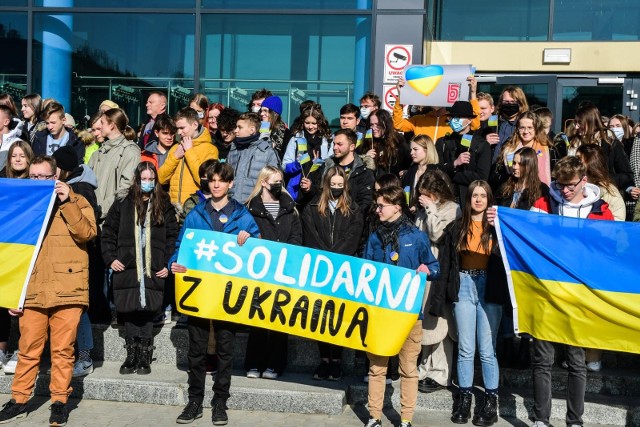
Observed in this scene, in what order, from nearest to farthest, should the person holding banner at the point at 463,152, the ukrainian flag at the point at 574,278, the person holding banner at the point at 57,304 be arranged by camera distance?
the ukrainian flag at the point at 574,278
the person holding banner at the point at 57,304
the person holding banner at the point at 463,152

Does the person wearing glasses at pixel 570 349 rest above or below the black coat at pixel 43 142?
below

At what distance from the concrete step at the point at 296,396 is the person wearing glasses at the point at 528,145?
205 centimetres

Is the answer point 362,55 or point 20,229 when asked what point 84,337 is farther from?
point 362,55

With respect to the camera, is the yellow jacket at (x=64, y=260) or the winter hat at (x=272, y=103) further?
the winter hat at (x=272, y=103)

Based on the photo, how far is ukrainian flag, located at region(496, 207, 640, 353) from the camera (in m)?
7.09

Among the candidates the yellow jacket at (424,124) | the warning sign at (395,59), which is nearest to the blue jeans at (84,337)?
the yellow jacket at (424,124)

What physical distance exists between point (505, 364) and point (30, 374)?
13.3ft

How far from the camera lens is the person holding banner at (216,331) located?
7434 millimetres

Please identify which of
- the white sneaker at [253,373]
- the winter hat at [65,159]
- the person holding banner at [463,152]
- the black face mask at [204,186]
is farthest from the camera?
the person holding banner at [463,152]

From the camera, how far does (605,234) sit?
7.15m

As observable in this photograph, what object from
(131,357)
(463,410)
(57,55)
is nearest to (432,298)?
(463,410)

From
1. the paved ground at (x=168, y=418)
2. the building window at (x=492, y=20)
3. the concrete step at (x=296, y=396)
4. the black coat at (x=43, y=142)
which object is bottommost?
the paved ground at (x=168, y=418)

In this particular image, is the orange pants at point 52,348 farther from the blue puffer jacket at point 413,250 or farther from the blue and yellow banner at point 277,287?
the blue puffer jacket at point 413,250

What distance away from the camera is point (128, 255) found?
8.20 metres
